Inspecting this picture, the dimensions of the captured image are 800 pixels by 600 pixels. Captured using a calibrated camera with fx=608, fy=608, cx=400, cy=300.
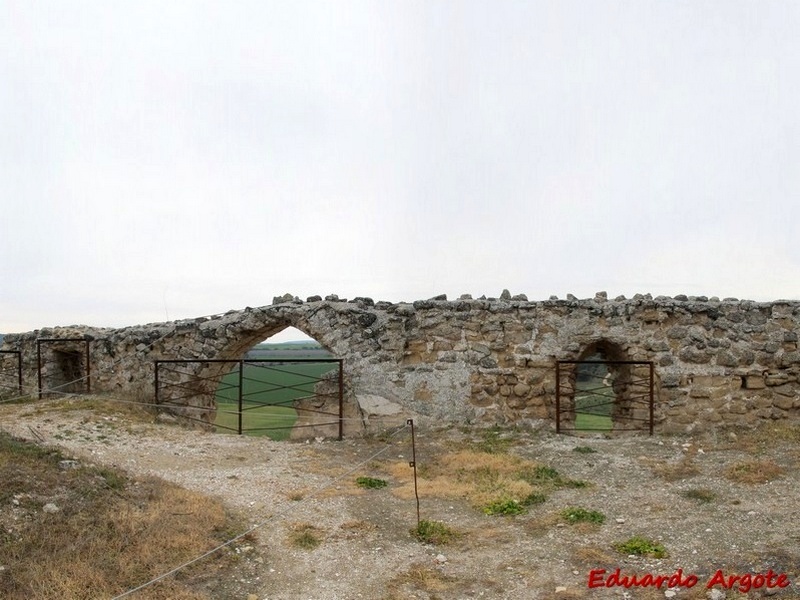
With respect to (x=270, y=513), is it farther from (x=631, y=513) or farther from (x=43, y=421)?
(x=43, y=421)

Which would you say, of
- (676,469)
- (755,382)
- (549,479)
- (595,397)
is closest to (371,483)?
(549,479)

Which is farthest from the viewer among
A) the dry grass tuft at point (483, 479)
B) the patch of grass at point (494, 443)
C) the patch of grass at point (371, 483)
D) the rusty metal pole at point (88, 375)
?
the rusty metal pole at point (88, 375)

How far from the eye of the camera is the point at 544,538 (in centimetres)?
568

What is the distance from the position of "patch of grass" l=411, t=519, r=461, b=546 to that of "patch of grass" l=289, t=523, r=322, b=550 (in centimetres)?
92

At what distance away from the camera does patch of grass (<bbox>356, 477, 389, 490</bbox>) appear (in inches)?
292

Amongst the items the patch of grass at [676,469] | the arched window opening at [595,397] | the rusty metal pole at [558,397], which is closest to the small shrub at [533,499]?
the patch of grass at [676,469]

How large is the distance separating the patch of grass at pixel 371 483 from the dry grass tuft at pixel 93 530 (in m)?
1.91

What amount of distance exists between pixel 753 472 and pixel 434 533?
4.20m

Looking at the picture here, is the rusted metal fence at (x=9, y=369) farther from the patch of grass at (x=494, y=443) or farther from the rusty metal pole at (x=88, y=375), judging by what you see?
the patch of grass at (x=494, y=443)

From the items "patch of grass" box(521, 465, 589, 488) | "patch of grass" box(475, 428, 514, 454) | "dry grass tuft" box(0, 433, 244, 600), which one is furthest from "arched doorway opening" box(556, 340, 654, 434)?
"dry grass tuft" box(0, 433, 244, 600)

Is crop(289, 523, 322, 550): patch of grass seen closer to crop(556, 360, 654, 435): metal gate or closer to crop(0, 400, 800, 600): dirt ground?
crop(0, 400, 800, 600): dirt ground

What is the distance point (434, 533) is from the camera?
5.79 metres

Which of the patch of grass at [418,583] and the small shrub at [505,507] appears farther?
the small shrub at [505,507]

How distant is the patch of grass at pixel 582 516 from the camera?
238 inches
